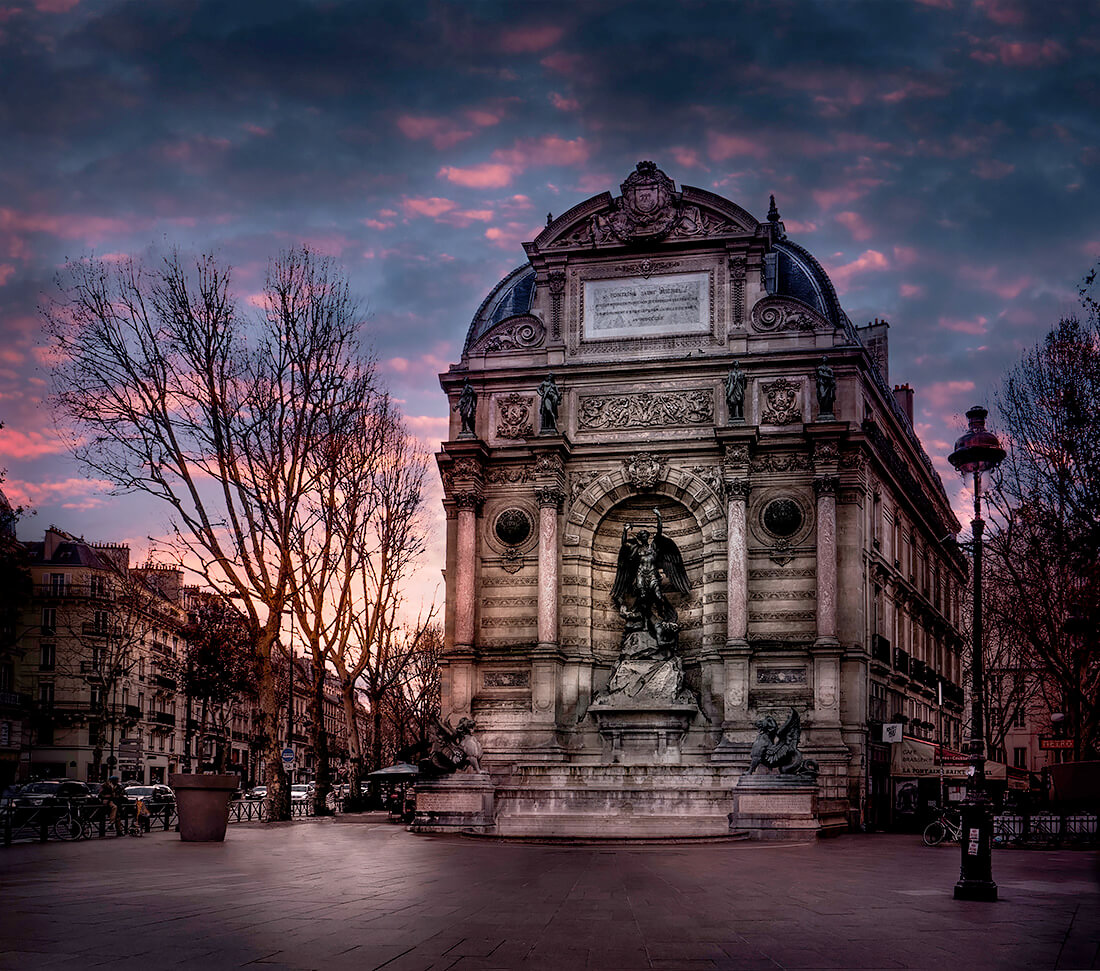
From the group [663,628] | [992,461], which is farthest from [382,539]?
[992,461]

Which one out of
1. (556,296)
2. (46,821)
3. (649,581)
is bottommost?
(46,821)

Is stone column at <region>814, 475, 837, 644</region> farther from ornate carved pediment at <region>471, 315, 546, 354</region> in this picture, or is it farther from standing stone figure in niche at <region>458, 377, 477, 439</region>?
standing stone figure in niche at <region>458, 377, 477, 439</region>

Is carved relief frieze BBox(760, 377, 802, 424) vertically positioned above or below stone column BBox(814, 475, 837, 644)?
above

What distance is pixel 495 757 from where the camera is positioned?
40719 mm

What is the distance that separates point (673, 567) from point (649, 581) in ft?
5.60

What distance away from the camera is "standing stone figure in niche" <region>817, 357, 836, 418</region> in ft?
132

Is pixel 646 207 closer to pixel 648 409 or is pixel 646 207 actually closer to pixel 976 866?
pixel 648 409

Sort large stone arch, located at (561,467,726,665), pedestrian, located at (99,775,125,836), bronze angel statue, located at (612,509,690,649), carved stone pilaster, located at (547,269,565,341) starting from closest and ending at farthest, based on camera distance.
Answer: pedestrian, located at (99,775,125,836)
bronze angel statue, located at (612,509,690,649)
large stone arch, located at (561,467,726,665)
carved stone pilaster, located at (547,269,565,341)

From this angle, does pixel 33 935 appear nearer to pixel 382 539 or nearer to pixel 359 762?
pixel 382 539

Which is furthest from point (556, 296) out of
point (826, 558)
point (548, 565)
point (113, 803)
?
point (113, 803)

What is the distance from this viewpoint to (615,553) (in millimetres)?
43875

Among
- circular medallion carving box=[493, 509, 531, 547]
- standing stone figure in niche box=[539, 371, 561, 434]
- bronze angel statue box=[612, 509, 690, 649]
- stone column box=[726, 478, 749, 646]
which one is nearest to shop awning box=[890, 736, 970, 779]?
stone column box=[726, 478, 749, 646]

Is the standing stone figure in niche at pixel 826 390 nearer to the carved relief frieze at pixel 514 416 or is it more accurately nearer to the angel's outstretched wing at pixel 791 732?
the carved relief frieze at pixel 514 416

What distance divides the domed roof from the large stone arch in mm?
7499
